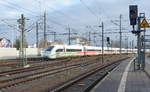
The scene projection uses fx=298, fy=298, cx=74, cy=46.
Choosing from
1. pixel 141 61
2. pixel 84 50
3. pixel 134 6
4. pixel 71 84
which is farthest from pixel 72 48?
pixel 71 84

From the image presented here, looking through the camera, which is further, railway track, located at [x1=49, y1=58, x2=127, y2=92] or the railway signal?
the railway signal

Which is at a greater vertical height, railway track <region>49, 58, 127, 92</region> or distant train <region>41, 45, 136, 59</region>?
distant train <region>41, 45, 136, 59</region>

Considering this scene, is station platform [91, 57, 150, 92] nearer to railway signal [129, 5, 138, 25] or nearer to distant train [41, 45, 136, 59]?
railway signal [129, 5, 138, 25]

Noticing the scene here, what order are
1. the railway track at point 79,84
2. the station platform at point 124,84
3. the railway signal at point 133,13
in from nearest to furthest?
the station platform at point 124,84
the railway track at point 79,84
the railway signal at point 133,13

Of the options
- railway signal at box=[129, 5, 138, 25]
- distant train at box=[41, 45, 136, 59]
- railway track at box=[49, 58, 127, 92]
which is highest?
railway signal at box=[129, 5, 138, 25]

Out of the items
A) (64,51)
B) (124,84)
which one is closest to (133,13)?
(124,84)

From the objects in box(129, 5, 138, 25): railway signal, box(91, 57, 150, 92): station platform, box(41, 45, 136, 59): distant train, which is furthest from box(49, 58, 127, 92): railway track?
box(41, 45, 136, 59): distant train

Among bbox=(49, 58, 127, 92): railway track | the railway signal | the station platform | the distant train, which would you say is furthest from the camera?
the distant train

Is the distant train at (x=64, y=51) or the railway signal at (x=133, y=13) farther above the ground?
the railway signal at (x=133, y=13)

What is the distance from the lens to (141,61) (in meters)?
28.5

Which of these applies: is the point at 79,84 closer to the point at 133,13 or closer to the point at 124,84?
the point at 124,84

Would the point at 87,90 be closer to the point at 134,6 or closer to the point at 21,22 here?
the point at 134,6

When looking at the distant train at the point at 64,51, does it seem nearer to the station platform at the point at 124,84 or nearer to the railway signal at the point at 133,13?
the railway signal at the point at 133,13

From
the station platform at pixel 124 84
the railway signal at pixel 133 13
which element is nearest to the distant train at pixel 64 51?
the railway signal at pixel 133 13
